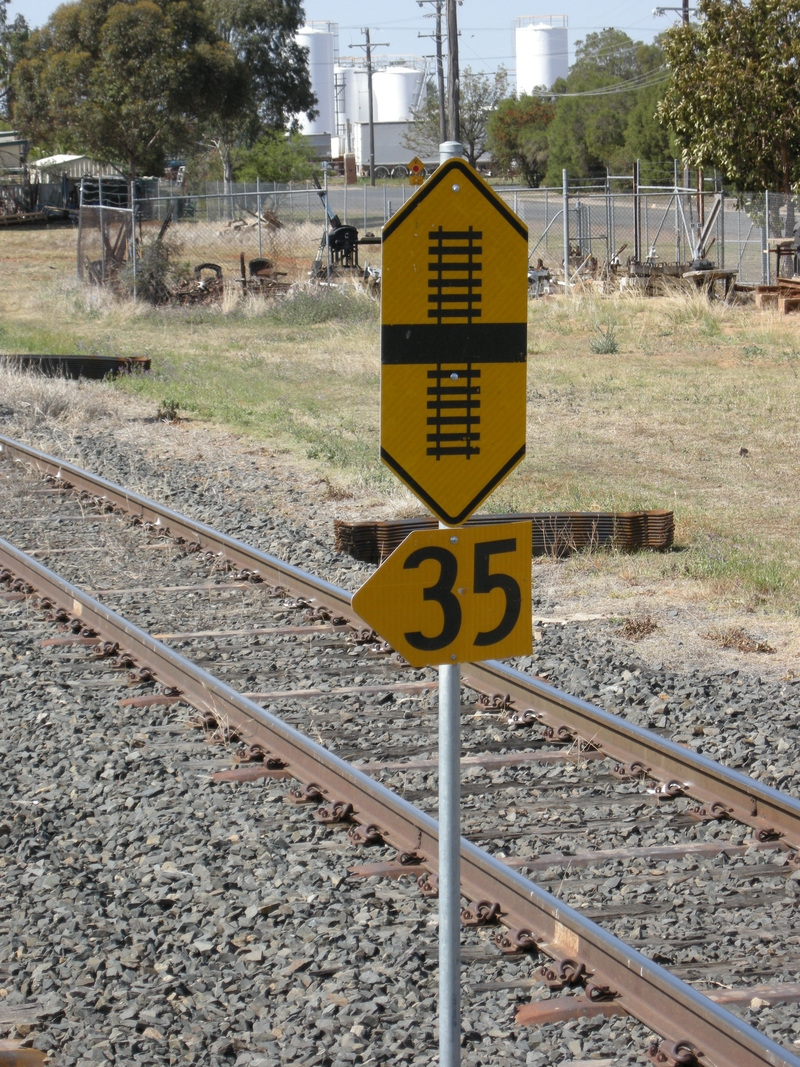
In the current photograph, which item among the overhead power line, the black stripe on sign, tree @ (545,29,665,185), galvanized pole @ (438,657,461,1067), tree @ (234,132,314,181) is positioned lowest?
galvanized pole @ (438,657,461,1067)

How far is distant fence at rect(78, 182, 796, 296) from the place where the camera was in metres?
30.5

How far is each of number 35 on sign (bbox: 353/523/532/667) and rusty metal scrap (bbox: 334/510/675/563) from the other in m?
6.65

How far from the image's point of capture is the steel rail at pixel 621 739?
5.26 meters

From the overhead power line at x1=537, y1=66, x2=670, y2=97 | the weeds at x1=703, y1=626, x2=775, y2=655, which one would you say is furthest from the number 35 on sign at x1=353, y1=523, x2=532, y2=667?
the overhead power line at x1=537, y1=66, x2=670, y2=97

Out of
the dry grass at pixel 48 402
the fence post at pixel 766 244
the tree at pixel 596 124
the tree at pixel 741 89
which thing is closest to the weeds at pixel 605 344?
the fence post at pixel 766 244

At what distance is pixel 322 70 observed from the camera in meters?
147

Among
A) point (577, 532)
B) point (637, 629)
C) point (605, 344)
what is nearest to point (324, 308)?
point (605, 344)

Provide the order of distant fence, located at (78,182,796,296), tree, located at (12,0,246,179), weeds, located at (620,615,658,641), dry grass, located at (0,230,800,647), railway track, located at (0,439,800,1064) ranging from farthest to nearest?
tree, located at (12,0,246,179) → distant fence, located at (78,182,796,296) → dry grass, located at (0,230,800,647) → weeds, located at (620,615,658,641) → railway track, located at (0,439,800,1064)

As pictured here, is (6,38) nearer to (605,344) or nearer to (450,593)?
(605,344)

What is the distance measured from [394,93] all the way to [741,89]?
120m

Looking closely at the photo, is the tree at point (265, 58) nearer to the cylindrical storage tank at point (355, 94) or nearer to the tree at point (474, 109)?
the tree at point (474, 109)

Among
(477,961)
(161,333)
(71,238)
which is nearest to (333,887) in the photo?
(477,961)

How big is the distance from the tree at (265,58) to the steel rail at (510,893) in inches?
2833

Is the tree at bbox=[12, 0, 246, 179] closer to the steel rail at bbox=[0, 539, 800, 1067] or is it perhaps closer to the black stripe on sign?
the steel rail at bbox=[0, 539, 800, 1067]
